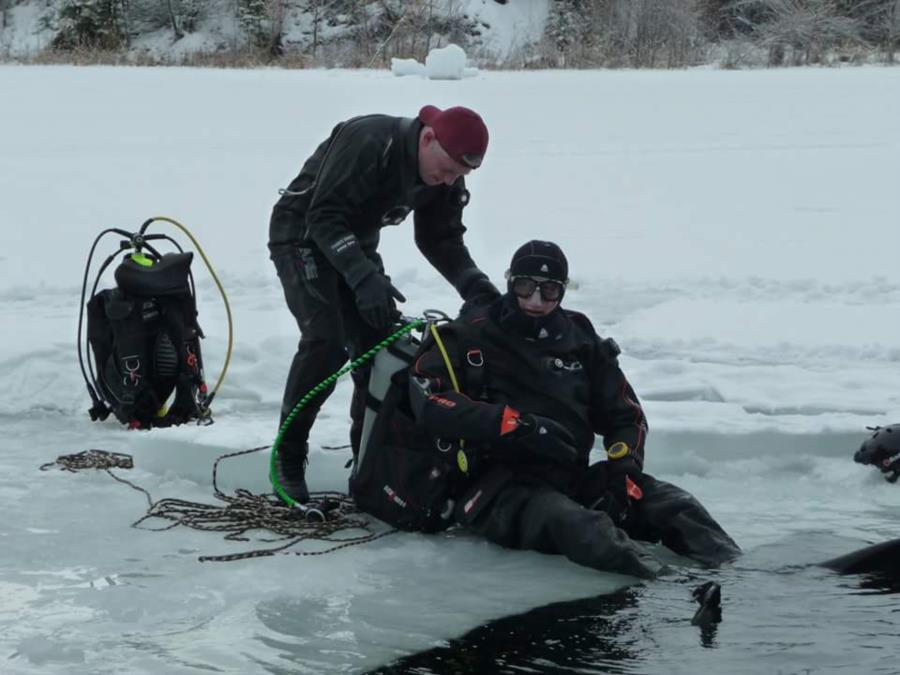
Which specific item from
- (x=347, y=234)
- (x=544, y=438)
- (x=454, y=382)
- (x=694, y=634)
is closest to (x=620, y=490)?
(x=544, y=438)

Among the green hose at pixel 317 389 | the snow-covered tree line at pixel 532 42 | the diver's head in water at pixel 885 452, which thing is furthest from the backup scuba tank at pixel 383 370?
the snow-covered tree line at pixel 532 42

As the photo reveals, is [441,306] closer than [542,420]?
No

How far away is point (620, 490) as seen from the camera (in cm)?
380

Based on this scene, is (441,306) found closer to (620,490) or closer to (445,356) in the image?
(445,356)

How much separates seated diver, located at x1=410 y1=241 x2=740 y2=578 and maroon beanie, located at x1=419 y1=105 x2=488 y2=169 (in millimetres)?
324

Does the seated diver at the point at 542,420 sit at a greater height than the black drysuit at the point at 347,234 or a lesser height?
lesser

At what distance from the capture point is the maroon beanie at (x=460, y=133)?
3.75 meters

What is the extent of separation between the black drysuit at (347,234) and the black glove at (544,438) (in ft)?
2.05

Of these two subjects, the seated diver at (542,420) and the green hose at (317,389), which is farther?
the green hose at (317,389)

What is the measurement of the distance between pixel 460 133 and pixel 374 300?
0.53 metres

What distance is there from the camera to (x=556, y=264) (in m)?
3.80

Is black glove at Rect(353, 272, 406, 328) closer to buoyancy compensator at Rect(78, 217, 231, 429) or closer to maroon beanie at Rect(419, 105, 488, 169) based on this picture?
maroon beanie at Rect(419, 105, 488, 169)

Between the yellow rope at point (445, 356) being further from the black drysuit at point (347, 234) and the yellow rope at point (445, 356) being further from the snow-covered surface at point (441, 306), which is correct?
the snow-covered surface at point (441, 306)

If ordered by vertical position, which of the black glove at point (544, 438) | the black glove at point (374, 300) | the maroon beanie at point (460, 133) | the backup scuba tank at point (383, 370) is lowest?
the black glove at point (544, 438)
